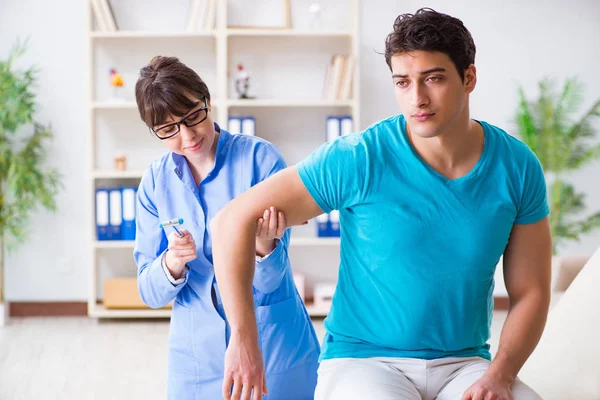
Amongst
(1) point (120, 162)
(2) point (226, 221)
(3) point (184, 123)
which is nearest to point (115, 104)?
(1) point (120, 162)

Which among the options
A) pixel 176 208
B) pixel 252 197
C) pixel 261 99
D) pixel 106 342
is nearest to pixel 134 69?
pixel 261 99

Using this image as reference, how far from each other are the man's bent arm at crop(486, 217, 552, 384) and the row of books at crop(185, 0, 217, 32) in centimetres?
330

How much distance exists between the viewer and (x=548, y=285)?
1455 millimetres

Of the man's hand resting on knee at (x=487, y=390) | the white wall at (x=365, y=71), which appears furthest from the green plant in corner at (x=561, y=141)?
the man's hand resting on knee at (x=487, y=390)

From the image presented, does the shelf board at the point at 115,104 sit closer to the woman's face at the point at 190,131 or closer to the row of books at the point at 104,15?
the row of books at the point at 104,15

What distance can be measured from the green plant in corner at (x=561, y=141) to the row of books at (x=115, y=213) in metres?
2.40

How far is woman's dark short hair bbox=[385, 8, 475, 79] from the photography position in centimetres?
133

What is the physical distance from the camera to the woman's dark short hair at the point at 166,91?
173cm

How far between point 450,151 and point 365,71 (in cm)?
334

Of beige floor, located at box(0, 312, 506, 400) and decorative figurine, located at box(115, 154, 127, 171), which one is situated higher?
decorative figurine, located at box(115, 154, 127, 171)

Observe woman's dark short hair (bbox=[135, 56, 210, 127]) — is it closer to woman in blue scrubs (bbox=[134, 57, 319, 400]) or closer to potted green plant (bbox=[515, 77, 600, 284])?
woman in blue scrubs (bbox=[134, 57, 319, 400])

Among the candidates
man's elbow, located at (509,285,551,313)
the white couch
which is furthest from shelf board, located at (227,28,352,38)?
man's elbow, located at (509,285,551,313)

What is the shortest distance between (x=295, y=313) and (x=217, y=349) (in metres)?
0.21

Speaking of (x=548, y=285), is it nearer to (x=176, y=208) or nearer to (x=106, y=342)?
(x=176, y=208)
